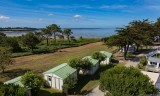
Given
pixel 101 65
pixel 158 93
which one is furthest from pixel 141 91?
pixel 101 65

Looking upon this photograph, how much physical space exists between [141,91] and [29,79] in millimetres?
12269

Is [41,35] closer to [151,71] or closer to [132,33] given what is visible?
[132,33]

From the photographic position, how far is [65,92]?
2738 cm

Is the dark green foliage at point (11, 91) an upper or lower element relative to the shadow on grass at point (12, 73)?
upper

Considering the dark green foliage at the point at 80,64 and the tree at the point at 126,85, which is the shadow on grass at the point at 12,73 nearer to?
the dark green foliage at the point at 80,64

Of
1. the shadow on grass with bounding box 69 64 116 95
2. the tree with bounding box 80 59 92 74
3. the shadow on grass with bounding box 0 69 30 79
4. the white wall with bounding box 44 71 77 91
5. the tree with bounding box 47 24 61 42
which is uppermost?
the tree with bounding box 47 24 61 42

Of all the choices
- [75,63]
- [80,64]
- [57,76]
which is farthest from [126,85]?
[80,64]

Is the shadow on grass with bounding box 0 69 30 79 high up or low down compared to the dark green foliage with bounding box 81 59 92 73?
down

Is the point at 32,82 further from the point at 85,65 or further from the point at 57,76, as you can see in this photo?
the point at 85,65

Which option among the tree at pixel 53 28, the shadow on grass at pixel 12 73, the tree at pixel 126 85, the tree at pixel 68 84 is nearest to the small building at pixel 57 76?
the tree at pixel 68 84

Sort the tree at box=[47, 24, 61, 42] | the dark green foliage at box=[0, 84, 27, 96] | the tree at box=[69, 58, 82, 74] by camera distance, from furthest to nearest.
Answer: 1. the tree at box=[47, 24, 61, 42]
2. the tree at box=[69, 58, 82, 74]
3. the dark green foliage at box=[0, 84, 27, 96]

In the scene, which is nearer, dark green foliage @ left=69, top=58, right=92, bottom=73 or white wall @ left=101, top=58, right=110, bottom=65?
dark green foliage @ left=69, top=58, right=92, bottom=73

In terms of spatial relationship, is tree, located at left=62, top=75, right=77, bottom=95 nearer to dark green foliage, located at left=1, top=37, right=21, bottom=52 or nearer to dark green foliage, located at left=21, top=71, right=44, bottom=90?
dark green foliage, located at left=21, top=71, right=44, bottom=90

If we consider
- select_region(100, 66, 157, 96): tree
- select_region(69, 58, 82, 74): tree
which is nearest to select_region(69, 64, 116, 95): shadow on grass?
select_region(69, 58, 82, 74): tree
